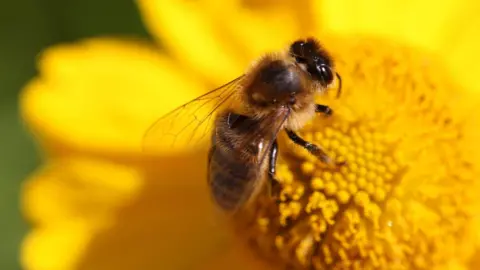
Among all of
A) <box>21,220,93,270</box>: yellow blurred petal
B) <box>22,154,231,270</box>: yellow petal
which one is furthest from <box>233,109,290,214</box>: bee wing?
<box>21,220,93,270</box>: yellow blurred petal

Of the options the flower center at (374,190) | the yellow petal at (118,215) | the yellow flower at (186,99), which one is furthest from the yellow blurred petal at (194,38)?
the flower center at (374,190)

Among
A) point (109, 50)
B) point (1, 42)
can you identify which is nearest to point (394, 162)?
point (109, 50)

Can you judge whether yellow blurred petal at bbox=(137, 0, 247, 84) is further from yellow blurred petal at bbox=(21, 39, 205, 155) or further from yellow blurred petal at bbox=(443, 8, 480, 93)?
yellow blurred petal at bbox=(443, 8, 480, 93)

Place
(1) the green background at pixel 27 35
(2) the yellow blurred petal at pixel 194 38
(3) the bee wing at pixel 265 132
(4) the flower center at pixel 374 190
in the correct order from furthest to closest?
(1) the green background at pixel 27 35 → (2) the yellow blurred petal at pixel 194 38 → (4) the flower center at pixel 374 190 → (3) the bee wing at pixel 265 132

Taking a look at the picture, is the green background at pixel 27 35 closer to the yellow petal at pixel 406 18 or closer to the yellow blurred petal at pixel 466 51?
the yellow petal at pixel 406 18

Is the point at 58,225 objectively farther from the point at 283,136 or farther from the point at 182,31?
the point at 283,136

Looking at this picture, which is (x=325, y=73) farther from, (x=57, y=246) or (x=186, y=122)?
(x=57, y=246)
